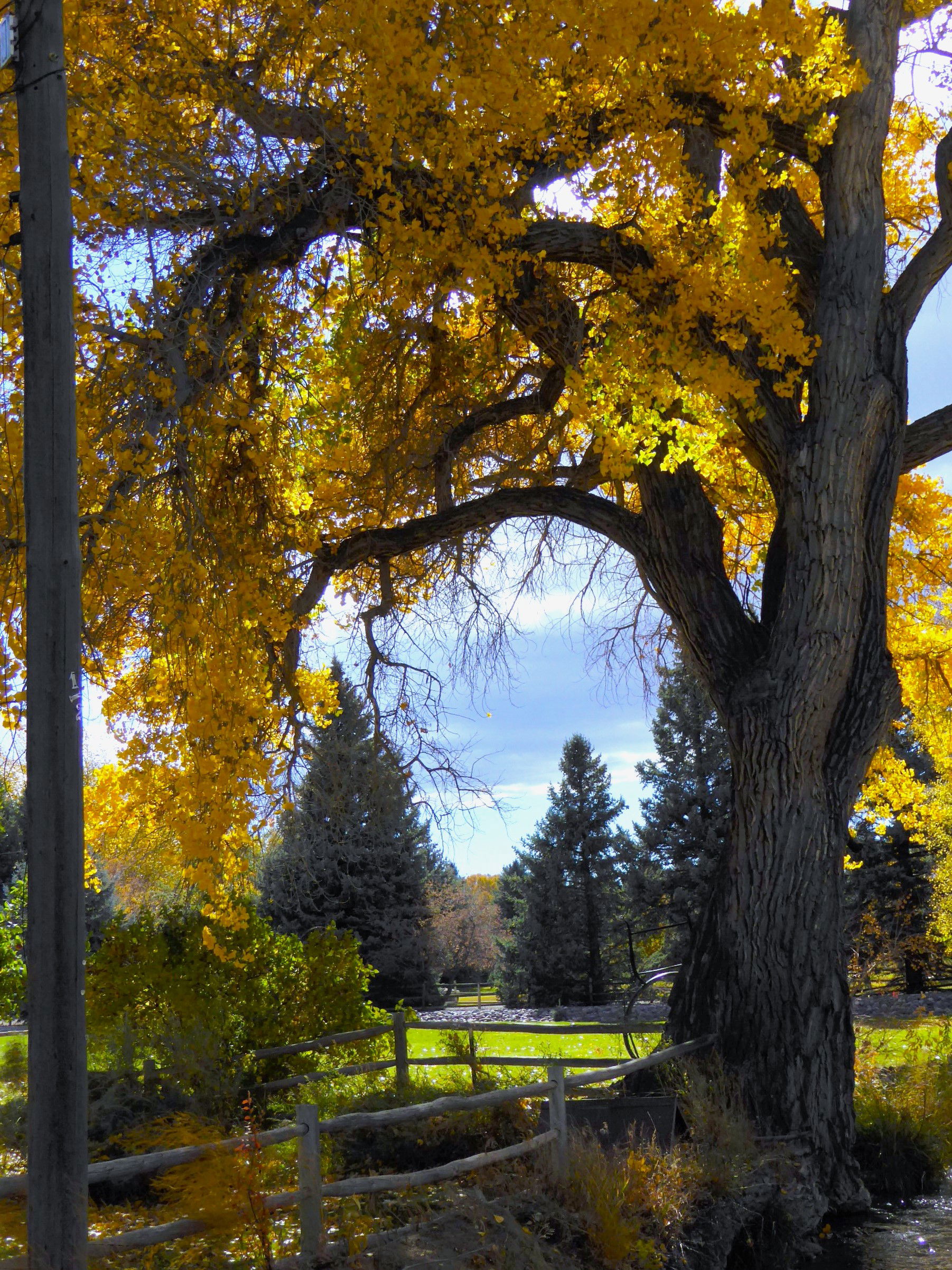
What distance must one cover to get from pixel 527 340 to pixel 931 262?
13.3 feet

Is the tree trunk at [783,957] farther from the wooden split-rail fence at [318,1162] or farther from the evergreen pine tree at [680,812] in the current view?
the evergreen pine tree at [680,812]

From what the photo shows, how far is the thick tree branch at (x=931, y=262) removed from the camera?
35.4 feet

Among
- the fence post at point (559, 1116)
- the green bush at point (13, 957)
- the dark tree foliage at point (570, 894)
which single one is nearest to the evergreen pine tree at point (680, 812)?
the dark tree foliage at point (570, 894)

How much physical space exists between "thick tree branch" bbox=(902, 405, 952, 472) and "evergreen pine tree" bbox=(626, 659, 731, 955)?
17.5 metres

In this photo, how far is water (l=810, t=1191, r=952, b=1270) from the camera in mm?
7562

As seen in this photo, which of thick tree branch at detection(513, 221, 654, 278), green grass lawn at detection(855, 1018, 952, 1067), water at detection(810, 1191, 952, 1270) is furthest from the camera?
green grass lawn at detection(855, 1018, 952, 1067)

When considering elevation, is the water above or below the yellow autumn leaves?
below

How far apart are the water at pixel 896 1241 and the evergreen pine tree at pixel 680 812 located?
19.6 metres

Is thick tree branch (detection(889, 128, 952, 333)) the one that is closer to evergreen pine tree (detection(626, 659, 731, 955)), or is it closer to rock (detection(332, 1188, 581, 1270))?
rock (detection(332, 1188, 581, 1270))

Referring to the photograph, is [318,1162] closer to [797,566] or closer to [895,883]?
[797,566]

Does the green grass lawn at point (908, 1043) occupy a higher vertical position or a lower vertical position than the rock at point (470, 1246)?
lower

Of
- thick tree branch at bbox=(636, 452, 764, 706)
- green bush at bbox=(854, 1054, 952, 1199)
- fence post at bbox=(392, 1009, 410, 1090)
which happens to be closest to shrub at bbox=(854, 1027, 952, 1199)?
green bush at bbox=(854, 1054, 952, 1199)

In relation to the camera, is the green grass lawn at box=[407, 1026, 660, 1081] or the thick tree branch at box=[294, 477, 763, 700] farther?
the green grass lawn at box=[407, 1026, 660, 1081]

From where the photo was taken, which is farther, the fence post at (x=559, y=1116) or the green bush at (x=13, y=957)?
the green bush at (x=13, y=957)
